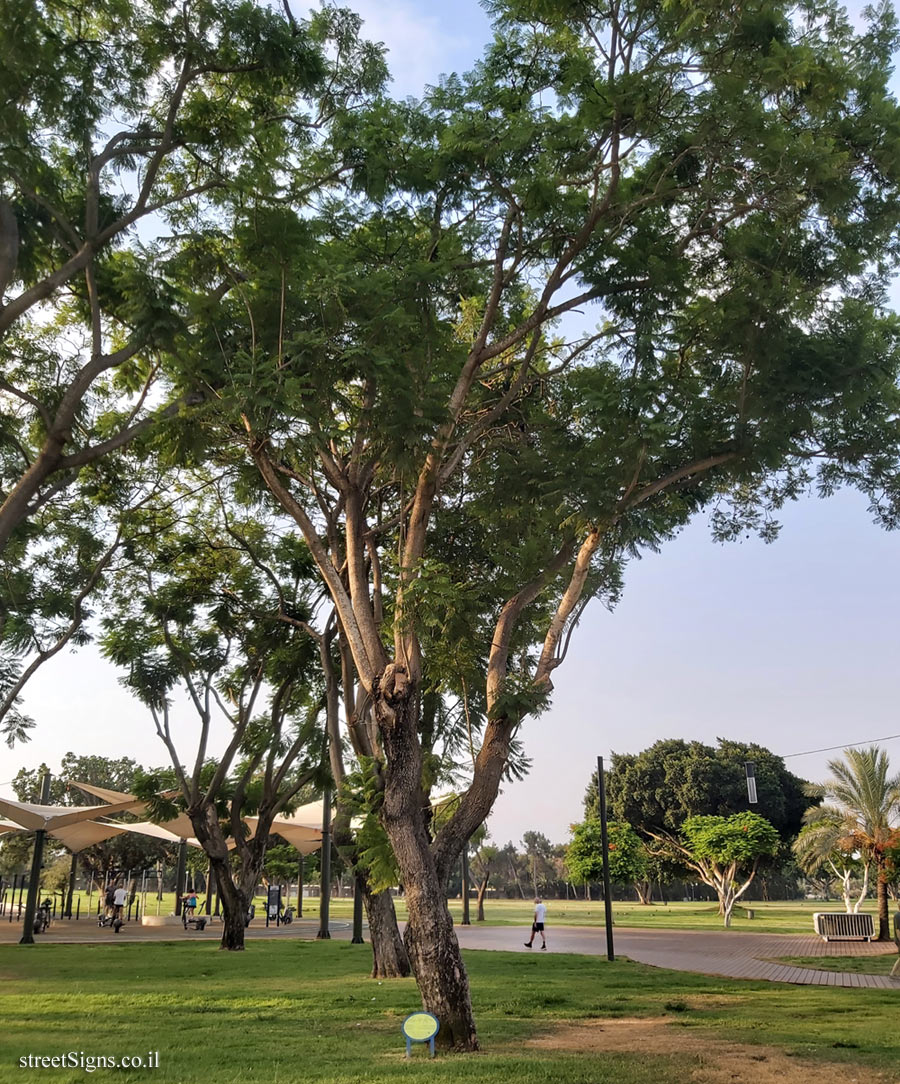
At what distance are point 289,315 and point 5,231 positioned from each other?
3114 millimetres

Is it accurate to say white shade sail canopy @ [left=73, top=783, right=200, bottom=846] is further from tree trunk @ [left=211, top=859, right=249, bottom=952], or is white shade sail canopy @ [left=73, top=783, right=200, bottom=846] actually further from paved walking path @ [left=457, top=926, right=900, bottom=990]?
paved walking path @ [left=457, top=926, right=900, bottom=990]

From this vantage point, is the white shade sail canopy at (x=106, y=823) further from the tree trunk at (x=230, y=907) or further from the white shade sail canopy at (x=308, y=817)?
the tree trunk at (x=230, y=907)

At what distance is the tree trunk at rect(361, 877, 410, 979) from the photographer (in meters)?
14.1

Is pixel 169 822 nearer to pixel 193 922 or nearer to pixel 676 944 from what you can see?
pixel 193 922

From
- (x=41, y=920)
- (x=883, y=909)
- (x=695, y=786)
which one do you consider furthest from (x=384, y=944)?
(x=695, y=786)

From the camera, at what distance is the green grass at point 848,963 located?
1653cm

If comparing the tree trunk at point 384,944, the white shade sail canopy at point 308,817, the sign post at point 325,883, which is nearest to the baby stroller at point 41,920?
the sign post at point 325,883

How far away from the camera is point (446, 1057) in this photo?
764cm

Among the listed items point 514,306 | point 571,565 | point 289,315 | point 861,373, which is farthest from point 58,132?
point 861,373

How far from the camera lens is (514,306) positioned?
12.0 metres

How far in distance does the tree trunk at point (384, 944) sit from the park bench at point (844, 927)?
16.1 meters

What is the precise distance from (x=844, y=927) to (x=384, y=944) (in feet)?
54.7

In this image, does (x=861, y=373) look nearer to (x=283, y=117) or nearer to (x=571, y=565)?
(x=571, y=565)

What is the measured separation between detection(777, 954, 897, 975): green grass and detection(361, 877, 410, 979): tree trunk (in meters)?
8.15
